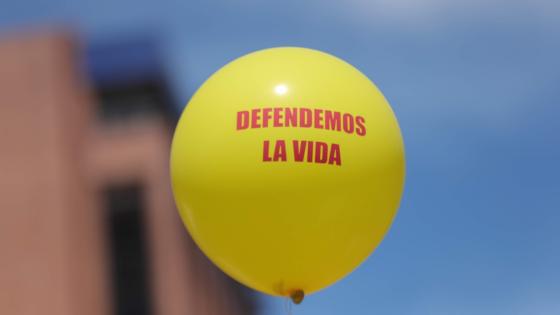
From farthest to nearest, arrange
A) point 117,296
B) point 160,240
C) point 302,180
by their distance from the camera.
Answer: point 117,296, point 160,240, point 302,180

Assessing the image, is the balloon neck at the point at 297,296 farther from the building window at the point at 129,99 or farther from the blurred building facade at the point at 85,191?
the building window at the point at 129,99

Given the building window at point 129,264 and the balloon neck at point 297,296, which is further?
the building window at point 129,264

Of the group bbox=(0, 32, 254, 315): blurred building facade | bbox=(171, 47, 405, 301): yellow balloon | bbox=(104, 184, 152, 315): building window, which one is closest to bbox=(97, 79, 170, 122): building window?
bbox=(0, 32, 254, 315): blurred building facade

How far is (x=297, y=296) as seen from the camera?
3982 millimetres

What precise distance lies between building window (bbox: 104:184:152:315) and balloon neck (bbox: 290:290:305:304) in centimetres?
2078

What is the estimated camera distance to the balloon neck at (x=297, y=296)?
3971mm

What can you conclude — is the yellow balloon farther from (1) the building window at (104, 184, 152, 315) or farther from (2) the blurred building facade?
(1) the building window at (104, 184, 152, 315)

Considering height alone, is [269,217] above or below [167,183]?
below

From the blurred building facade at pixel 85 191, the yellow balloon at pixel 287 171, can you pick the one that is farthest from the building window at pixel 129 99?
the yellow balloon at pixel 287 171

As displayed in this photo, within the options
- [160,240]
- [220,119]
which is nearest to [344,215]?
[220,119]

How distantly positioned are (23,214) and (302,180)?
16114 mm

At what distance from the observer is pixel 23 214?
1908 cm

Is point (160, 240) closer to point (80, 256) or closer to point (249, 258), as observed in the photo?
point (80, 256)

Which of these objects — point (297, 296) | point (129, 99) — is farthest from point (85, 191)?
point (297, 296)
